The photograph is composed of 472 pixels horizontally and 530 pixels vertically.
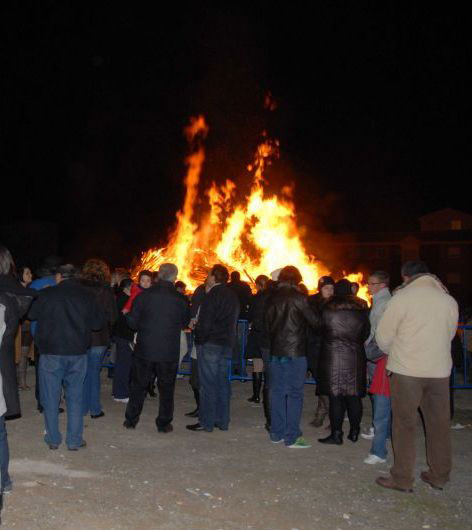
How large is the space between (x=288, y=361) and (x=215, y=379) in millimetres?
1255

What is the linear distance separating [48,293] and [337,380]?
3.38 meters

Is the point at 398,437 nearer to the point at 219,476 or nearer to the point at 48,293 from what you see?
the point at 219,476

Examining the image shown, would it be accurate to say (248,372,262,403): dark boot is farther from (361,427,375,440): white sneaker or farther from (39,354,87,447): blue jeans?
(39,354,87,447): blue jeans

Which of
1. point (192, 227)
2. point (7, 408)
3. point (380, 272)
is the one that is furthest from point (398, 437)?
point (192, 227)

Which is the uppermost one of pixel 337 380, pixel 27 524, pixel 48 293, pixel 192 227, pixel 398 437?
pixel 192 227

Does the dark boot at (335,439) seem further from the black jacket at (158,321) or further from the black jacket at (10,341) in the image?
the black jacket at (10,341)

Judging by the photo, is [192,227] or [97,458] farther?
[192,227]

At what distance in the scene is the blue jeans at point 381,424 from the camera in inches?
259

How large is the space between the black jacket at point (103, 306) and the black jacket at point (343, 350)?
286 cm

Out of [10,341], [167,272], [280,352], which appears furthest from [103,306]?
[10,341]

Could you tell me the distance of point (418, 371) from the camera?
5664mm

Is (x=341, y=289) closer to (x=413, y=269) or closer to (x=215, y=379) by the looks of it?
(x=413, y=269)

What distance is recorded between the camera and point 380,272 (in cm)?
739

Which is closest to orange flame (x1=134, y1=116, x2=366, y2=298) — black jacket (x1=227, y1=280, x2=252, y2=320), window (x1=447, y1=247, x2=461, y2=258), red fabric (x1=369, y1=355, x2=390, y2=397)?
black jacket (x1=227, y1=280, x2=252, y2=320)
